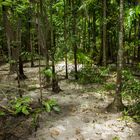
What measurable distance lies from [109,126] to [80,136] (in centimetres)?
99

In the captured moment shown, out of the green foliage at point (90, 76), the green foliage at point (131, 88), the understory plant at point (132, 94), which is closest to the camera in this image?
the understory plant at point (132, 94)

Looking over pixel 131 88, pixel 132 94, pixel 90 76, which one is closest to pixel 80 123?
pixel 132 94

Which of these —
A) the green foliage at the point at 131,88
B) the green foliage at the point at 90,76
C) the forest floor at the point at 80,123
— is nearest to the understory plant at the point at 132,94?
the green foliage at the point at 131,88

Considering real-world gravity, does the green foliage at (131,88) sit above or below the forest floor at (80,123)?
above

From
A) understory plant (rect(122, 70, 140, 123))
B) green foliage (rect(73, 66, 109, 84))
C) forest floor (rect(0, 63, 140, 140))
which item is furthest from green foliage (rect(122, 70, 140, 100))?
green foliage (rect(73, 66, 109, 84))

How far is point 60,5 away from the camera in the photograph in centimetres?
1239

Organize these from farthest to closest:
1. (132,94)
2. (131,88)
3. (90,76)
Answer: (90,76)
(131,88)
(132,94)

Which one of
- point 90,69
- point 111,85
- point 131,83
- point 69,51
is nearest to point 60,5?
point 69,51

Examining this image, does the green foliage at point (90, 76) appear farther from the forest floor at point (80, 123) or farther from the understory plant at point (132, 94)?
the understory plant at point (132, 94)

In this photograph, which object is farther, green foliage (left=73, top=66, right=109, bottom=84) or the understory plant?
green foliage (left=73, top=66, right=109, bottom=84)

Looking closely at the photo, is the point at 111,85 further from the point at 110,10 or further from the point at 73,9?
the point at 110,10

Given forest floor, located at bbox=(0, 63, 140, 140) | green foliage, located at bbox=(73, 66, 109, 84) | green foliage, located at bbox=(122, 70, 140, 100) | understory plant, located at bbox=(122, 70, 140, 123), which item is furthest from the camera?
green foliage, located at bbox=(73, 66, 109, 84)

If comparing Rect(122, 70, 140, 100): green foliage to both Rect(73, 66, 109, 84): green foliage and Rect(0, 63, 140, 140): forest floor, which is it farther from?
Rect(73, 66, 109, 84): green foliage

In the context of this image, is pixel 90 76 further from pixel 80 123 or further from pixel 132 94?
pixel 80 123
